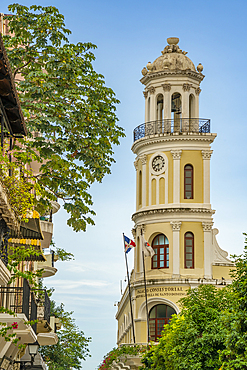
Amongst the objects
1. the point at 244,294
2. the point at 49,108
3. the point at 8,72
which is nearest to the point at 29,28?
the point at 49,108

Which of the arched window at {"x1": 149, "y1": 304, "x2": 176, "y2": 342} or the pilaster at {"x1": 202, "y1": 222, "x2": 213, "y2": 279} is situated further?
the pilaster at {"x1": 202, "y1": 222, "x2": 213, "y2": 279}

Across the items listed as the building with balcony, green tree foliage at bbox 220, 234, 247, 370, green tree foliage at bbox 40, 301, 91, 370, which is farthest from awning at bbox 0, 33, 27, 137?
green tree foliage at bbox 40, 301, 91, 370

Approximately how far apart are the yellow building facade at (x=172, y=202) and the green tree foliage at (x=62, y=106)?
95.6 feet

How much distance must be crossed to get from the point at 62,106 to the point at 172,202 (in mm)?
31609

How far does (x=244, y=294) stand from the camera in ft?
51.9

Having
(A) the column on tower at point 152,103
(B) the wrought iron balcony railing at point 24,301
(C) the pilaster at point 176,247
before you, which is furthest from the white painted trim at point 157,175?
(B) the wrought iron balcony railing at point 24,301

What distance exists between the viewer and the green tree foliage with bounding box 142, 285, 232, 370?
23.0m

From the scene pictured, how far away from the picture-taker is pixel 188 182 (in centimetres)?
5172

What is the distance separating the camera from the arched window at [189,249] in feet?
167

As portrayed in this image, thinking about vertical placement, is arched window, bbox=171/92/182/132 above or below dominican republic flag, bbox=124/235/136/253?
above

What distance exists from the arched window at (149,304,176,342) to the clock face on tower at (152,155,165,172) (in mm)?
9749

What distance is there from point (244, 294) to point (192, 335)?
9.19 m

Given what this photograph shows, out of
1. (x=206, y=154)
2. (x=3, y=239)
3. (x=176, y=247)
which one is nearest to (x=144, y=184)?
(x=206, y=154)

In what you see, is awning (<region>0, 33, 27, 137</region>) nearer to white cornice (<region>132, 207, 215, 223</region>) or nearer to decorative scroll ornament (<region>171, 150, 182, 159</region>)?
white cornice (<region>132, 207, 215, 223</region>)
